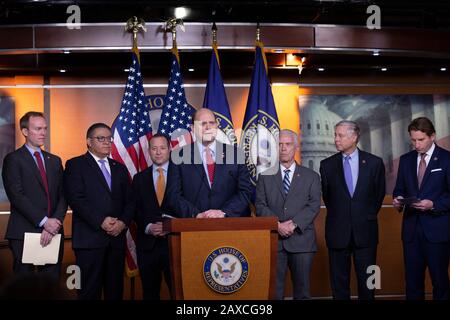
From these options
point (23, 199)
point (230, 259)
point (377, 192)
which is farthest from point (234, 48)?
point (230, 259)

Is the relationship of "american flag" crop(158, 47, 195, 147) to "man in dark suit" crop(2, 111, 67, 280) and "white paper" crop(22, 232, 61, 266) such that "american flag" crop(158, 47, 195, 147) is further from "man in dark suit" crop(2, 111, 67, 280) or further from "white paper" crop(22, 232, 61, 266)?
"white paper" crop(22, 232, 61, 266)

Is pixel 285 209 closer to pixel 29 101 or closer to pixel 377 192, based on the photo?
pixel 377 192

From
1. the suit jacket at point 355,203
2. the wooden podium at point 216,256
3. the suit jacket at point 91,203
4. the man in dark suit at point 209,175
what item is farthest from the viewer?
the suit jacket at point 355,203

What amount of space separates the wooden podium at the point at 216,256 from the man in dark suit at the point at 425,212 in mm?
1941

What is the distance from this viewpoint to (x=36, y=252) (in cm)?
570

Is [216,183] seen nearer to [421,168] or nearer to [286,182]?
[286,182]

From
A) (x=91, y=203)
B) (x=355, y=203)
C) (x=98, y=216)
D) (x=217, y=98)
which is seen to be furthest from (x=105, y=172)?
(x=355, y=203)

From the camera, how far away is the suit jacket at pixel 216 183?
5.28 meters

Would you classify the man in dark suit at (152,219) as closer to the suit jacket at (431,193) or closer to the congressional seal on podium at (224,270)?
the congressional seal on podium at (224,270)

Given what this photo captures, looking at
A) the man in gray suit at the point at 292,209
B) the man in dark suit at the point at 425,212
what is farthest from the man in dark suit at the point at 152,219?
the man in dark suit at the point at 425,212

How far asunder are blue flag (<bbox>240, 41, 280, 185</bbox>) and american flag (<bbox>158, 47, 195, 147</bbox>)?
22.1 inches

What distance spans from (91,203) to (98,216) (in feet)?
0.44

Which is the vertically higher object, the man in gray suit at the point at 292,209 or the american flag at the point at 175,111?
the american flag at the point at 175,111

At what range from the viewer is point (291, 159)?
6.05 metres
